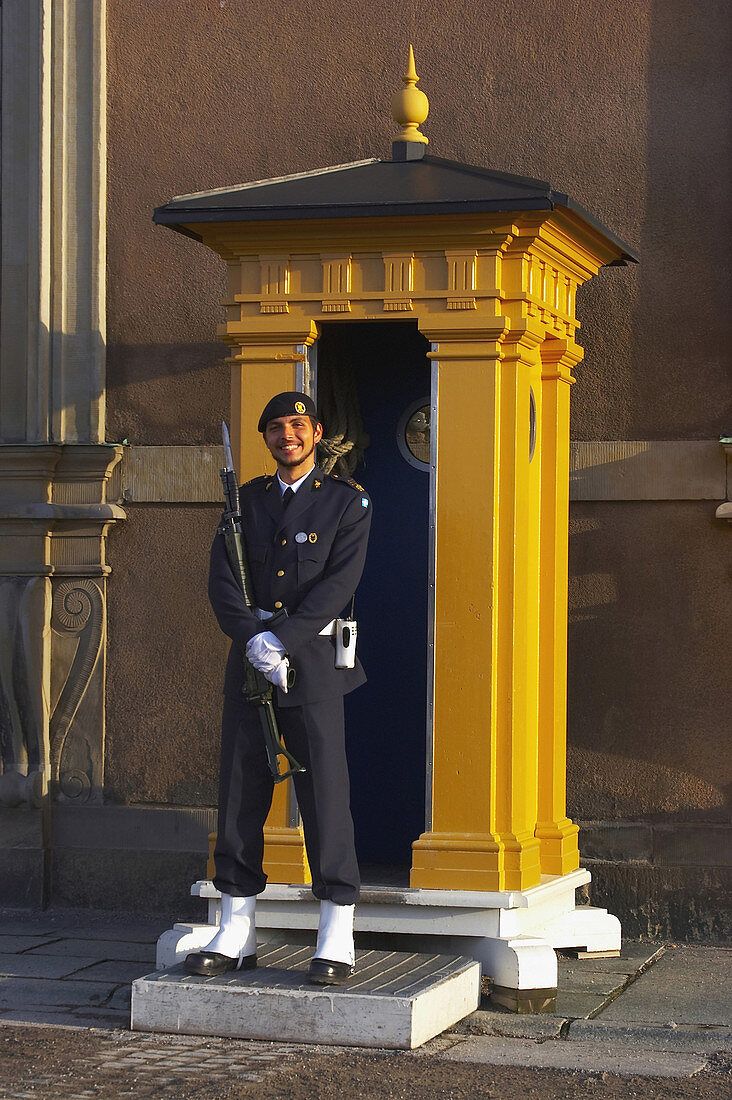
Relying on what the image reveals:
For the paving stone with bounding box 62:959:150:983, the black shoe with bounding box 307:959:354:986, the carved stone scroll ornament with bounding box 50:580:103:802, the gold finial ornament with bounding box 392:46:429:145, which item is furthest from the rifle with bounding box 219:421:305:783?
the carved stone scroll ornament with bounding box 50:580:103:802

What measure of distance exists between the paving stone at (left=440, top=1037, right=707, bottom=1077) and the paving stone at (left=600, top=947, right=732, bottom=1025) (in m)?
0.31

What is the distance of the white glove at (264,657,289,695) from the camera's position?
4562mm

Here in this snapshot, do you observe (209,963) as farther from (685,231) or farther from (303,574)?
(685,231)

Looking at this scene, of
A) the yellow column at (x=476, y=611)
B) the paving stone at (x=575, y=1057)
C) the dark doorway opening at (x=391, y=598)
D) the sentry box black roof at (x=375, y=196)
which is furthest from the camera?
the dark doorway opening at (x=391, y=598)

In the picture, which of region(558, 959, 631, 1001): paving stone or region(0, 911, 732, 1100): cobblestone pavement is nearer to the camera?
region(0, 911, 732, 1100): cobblestone pavement

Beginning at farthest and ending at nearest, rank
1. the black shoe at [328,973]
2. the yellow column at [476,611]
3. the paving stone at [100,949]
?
the paving stone at [100,949] → the yellow column at [476,611] → the black shoe at [328,973]

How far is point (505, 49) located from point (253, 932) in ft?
12.0

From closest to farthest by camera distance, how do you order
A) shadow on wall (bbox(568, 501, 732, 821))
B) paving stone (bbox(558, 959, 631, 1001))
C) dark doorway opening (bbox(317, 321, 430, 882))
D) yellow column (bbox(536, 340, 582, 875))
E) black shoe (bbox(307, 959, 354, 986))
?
black shoe (bbox(307, 959, 354, 986))
paving stone (bbox(558, 959, 631, 1001))
yellow column (bbox(536, 340, 582, 875))
dark doorway opening (bbox(317, 321, 430, 882))
shadow on wall (bbox(568, 501, 732, 821))

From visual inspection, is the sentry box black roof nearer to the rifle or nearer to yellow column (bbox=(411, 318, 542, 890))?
yellow column (bbox=(411, 318, 542, 890))

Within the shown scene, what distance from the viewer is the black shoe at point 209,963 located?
4573mm

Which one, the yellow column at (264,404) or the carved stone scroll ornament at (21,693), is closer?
the yellow column at (264,404)

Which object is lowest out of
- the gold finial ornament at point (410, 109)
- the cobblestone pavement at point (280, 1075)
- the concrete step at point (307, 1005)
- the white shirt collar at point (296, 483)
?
the cobblestone pavement at point (280, 1075)

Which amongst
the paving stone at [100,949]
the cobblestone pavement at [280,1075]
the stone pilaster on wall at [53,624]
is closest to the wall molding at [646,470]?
the stone pilaster on wall at [53,624]

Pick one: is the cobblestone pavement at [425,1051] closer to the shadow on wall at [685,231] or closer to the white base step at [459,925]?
the white base step at [459,925]
